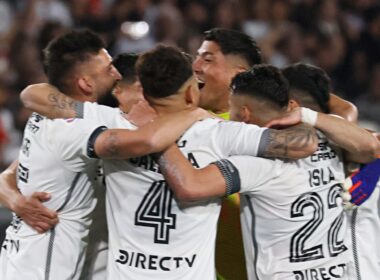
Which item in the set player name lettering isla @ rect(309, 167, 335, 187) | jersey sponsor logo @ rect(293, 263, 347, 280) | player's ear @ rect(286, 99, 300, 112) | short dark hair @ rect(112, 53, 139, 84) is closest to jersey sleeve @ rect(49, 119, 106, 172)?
short dark hair @ rect(112, 53, 139, 84)

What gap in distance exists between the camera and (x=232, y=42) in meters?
4.79

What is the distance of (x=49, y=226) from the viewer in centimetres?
423

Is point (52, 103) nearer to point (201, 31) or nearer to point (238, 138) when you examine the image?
point (238, 138)

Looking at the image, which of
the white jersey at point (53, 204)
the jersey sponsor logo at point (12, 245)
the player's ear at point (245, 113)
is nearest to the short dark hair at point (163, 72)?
the player's ear at point (245, 113)

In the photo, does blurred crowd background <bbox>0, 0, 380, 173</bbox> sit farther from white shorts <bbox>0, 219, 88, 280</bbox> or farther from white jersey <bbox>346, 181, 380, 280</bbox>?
white jersey <bbox>346, 181, 380, 280</bbox>

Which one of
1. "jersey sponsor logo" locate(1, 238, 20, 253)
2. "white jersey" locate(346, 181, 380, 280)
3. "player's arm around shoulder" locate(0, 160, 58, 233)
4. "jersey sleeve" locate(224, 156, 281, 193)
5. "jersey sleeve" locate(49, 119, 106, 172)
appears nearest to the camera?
"jersey sleeve" locate(224, 156, 281, 193)

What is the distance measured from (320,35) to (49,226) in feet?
20.7

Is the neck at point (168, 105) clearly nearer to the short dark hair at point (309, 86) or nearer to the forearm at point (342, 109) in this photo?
the short dark hair at point (309, 86)

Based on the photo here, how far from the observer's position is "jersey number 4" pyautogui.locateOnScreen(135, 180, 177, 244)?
389 centimetres

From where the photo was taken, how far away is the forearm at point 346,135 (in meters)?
4.02

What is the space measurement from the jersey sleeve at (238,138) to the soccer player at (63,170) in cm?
45

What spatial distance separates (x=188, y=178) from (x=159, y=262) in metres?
0.38

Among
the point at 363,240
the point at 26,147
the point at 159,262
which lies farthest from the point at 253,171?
the point at 26,147

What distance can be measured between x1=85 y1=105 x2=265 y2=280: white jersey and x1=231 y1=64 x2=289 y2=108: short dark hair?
0.60ft
